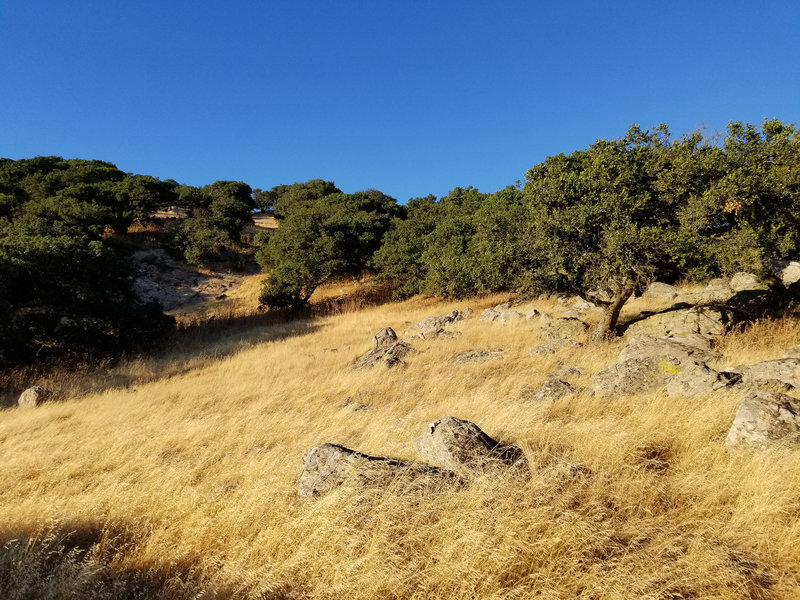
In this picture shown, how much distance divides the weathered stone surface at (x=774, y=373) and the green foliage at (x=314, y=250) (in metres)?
24.7

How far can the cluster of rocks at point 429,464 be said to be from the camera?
14.0 ft

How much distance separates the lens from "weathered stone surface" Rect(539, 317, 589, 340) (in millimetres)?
13578

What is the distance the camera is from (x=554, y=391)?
24.8 feet

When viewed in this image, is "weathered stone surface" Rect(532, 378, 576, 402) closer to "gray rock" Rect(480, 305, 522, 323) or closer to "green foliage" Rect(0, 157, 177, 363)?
"gray rock" Rect(480, 305, 522, 323)

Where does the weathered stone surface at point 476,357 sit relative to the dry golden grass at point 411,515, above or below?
below

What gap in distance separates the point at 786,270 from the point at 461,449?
2204 cm

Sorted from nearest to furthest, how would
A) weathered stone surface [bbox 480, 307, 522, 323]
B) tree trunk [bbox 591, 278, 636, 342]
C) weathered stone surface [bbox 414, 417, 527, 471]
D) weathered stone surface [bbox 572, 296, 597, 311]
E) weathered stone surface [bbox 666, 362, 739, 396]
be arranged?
weathered stone surface [bbox 414, 417, 527, 471], weathered stone surface [bbox 666, 362, 739, 396], tree trunk [bbox 591, 278, 636, 342], weathered stone surface [bbox 480, 307, 522, 323], weathered stone surface [bbox 572, 296, 597, 311]

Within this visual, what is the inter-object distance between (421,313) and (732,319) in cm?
1506

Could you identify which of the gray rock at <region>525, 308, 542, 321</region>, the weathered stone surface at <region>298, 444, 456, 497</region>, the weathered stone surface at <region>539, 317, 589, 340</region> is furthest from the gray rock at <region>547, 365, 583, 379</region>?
the gray rock at <region>525, 308, 542, 321</region>

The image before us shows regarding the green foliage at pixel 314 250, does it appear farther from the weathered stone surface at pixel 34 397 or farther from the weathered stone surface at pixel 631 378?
the weathered stone surface at pixel 631 378

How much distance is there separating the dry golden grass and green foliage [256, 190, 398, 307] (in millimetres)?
20461

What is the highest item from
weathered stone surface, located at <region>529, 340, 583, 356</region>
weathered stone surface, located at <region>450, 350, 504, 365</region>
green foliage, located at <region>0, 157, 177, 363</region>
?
green foliage, located at <region>0, 157, 177, 363</region>

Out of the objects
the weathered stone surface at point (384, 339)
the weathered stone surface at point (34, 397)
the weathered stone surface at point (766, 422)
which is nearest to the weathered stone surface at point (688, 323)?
the weathered stone surface at point (766, 422)

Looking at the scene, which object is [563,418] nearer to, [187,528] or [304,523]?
[304,523]
